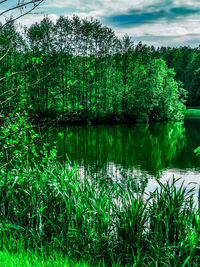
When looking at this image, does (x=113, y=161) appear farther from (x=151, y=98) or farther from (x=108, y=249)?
(x=151, y=98)

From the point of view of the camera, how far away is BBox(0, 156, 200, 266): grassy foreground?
496 cm

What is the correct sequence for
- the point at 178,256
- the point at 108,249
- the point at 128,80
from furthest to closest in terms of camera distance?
the point at 128,80 < the point at 108,249 < the point at 178,256

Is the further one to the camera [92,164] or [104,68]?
[104,68]

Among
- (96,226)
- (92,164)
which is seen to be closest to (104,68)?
(92,164)

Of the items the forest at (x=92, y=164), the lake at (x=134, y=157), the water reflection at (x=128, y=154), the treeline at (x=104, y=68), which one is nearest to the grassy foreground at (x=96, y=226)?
the forest at (x=92, y=164)

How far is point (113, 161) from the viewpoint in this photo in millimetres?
18938

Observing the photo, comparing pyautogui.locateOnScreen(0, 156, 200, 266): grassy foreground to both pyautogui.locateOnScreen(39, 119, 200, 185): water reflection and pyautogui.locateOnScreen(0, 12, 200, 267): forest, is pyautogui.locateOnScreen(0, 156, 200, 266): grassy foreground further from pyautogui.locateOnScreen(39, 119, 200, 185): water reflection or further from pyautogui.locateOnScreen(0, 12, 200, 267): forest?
pyautogui.locateOnScreen(39, 119, 200, 185): water reflection

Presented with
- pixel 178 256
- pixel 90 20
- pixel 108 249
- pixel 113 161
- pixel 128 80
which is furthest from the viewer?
pixel 128 80

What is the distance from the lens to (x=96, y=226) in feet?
17.9

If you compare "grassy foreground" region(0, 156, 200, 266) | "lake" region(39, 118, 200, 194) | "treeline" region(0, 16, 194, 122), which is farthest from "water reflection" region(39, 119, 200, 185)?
"treeline" region(0, 16, 194, 122)

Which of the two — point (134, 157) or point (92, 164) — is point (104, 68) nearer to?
point (134, 157)

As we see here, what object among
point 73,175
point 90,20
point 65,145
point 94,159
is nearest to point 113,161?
point 94,159

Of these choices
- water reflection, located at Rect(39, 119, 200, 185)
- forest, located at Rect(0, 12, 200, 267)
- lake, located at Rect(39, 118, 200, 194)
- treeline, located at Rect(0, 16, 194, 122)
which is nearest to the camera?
forest, located at Rect(0, 12, 200, 267)

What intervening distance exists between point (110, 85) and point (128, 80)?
2.98m
